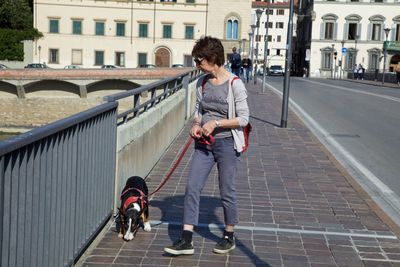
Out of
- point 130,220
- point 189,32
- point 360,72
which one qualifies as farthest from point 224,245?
point 189,32

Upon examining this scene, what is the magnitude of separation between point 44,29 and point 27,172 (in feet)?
249

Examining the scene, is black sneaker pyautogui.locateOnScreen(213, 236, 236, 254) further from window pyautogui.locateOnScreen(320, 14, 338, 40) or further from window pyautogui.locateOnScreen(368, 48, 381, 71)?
window pyautogui.locateOnScreen(320, 14, 338, 40)

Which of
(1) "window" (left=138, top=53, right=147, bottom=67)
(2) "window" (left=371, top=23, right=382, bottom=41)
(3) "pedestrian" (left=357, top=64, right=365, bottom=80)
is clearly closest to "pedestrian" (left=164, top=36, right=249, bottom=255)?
(3) "pedestrian" (left=357, top=64, right=365, bottom=80)

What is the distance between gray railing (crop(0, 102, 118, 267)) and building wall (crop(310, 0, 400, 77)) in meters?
75.7

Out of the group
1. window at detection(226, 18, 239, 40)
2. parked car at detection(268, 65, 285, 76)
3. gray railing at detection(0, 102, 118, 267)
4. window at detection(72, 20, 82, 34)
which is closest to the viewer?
gray railing at detection(0, 102, 118, 267)

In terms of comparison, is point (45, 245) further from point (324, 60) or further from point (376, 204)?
point (324, 60)

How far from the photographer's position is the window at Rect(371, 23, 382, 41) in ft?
264

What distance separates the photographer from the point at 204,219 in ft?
22.0

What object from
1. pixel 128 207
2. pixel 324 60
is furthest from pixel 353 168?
pixel 324 60

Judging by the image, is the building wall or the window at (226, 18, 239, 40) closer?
the window at (226, 18, 239, 40)

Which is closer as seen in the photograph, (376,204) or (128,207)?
(128,207)

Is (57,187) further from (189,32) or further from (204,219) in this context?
(189,32)

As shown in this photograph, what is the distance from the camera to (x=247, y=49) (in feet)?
250

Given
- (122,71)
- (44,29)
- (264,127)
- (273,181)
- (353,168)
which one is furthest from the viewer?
(44,29)
